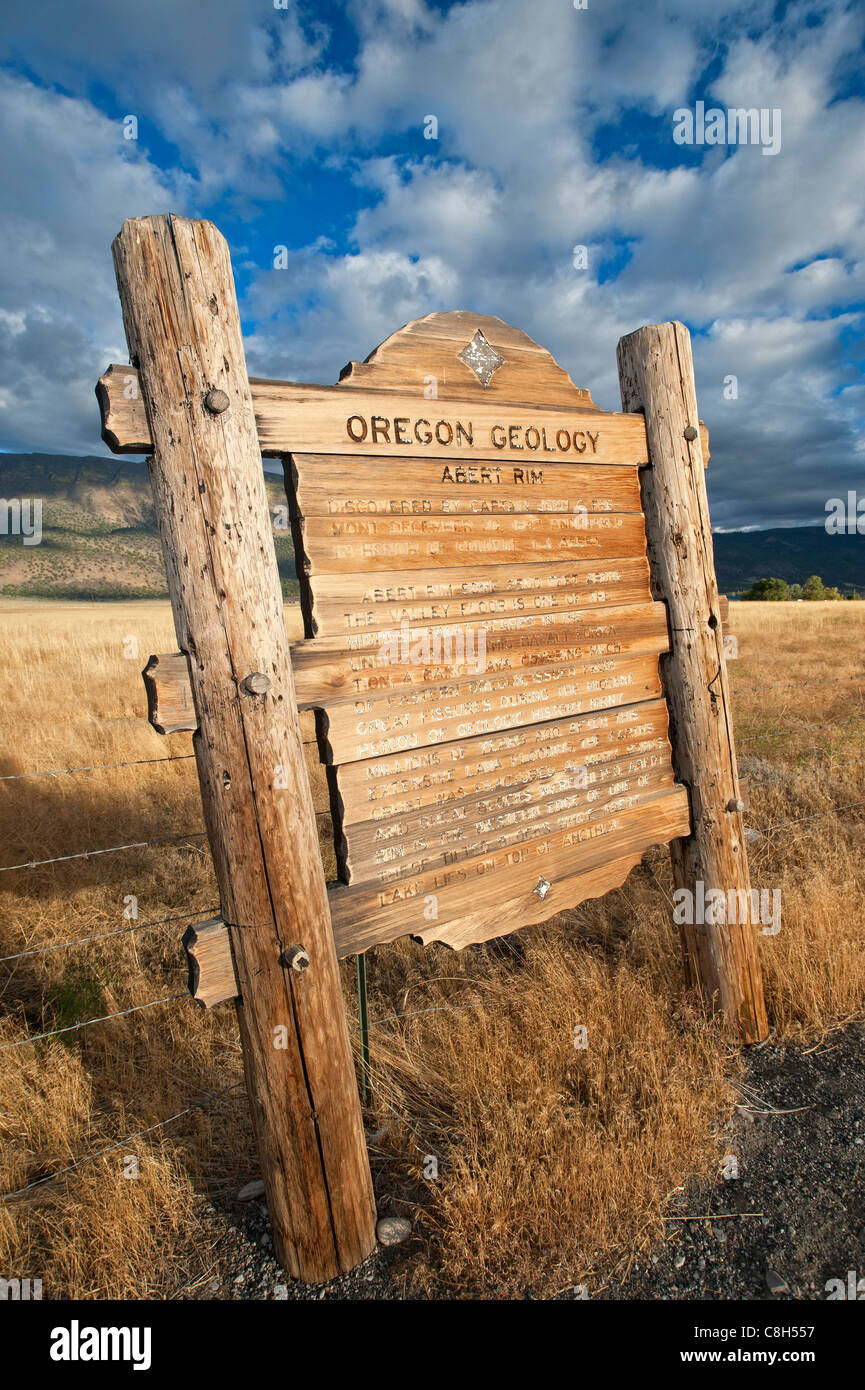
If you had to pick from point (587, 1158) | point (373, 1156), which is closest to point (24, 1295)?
point (373, 1156)

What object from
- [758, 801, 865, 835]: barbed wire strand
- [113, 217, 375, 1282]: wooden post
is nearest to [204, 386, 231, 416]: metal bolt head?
[113, 217, 375, 1282]: wooden post

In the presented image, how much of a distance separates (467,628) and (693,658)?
1394 mm

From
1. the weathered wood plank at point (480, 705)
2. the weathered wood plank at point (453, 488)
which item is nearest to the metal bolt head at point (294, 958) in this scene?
the weathered wood plank at point (480, 705)

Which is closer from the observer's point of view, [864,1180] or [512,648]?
[864,1180]

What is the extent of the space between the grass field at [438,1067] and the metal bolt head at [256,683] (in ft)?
5.99

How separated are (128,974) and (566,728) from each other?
2.89 m

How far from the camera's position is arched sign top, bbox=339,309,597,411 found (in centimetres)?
261

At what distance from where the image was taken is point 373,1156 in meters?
2.94

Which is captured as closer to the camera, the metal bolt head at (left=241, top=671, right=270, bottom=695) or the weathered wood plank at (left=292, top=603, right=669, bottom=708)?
the metal bolt head at (left=241, top=671, right=270, bottom=695)

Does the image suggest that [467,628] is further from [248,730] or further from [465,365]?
[465,365]

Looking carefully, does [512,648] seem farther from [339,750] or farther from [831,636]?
[831,636]

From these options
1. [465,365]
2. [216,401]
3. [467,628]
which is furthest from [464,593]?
[216,401]

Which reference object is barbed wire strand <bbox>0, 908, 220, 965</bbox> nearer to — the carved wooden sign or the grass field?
the grass field

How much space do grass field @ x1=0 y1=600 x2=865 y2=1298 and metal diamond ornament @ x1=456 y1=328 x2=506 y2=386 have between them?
9.11 ft
